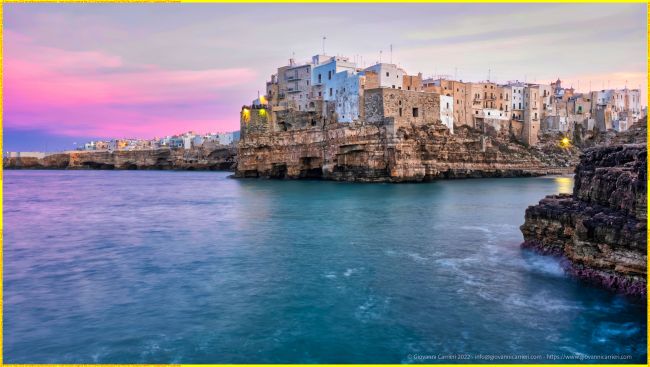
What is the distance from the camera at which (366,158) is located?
54812mm

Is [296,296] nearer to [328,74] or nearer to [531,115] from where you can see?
[328,74]

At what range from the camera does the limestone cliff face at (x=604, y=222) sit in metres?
12.7

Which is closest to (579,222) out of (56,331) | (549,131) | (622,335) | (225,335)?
(622,335)

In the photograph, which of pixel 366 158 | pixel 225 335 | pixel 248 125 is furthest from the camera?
pixel 248 125

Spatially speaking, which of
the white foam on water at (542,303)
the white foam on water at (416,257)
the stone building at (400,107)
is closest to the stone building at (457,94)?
the stone building at (400,107)

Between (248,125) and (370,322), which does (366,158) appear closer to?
(248,125)

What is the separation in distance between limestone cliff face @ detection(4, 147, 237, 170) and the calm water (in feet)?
247

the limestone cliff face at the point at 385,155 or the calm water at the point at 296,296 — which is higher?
the limestone cliff face at the point at 385,155

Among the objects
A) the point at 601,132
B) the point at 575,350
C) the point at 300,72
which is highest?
the point at 300,72

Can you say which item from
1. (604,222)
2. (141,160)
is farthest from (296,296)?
(141,160)

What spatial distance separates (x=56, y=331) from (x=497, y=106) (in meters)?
72.1

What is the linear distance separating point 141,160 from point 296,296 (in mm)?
109772

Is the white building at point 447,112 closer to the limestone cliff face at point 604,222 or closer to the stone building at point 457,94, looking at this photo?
the stone building at point 457,94

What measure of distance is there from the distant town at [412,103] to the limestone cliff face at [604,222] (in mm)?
35703
